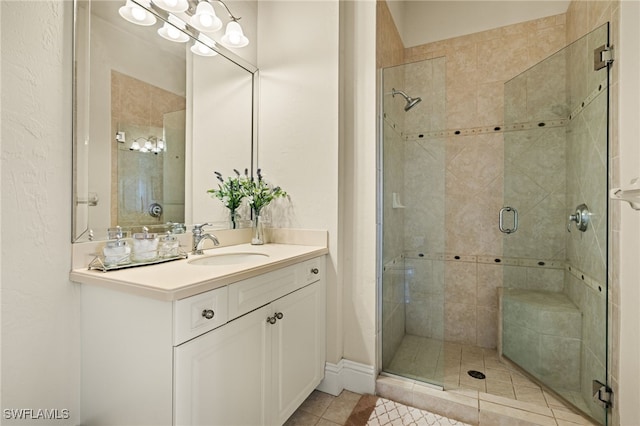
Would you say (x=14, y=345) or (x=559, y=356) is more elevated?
(x=14, y=345)

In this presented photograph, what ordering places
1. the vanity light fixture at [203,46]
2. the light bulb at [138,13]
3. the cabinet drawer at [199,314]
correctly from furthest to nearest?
the vanity light fixture at [203,46], the light bulb at [138,13], the cabinet drawer at [199,314]

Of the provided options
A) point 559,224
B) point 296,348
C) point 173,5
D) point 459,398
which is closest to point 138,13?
point 173,5

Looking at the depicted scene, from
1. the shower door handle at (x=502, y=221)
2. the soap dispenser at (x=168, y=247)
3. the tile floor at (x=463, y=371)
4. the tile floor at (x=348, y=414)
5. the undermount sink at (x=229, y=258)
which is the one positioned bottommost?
the tile floor at (x=348, y=414)

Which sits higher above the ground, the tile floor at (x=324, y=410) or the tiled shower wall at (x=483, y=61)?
the tiled shower wall at (x=483, y=61)

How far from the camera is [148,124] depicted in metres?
1.42

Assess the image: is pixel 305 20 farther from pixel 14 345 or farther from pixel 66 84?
pixel 14 345

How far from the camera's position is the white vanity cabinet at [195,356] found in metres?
0.91

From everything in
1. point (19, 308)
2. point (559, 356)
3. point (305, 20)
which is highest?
point (305, 20)

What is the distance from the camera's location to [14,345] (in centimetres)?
100

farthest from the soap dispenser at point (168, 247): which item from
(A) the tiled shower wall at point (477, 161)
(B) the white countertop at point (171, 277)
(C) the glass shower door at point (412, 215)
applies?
(A) the tiled shower wall at point (477, 161)

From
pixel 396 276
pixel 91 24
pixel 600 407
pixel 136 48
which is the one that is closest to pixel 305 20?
pixel 136 48

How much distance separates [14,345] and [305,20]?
6.74ft

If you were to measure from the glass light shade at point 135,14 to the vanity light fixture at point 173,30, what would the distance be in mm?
74

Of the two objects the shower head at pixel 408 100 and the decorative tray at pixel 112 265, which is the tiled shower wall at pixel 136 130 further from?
the shower head at pixel 408 100
